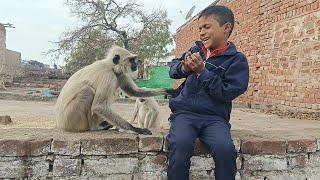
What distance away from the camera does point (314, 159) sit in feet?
11.2

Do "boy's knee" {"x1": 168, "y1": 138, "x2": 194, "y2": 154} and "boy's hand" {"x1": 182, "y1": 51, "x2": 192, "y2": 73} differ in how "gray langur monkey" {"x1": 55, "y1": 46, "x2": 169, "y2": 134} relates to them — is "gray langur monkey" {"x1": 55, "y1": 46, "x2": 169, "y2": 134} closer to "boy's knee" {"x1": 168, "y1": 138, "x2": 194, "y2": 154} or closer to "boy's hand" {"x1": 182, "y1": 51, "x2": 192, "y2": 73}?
"boy's knee" {"x1": 168, "y1": 138, "x2": 194, "y2": 154}

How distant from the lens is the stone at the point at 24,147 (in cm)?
283

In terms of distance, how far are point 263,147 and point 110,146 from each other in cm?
122

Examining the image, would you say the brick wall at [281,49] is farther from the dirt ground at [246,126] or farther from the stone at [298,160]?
the stone at [298,160]

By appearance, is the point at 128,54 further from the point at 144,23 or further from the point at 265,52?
the point at 144,23

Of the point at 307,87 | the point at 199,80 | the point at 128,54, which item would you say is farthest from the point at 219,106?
the point at 307,87

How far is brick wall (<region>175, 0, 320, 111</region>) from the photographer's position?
26.3 ft

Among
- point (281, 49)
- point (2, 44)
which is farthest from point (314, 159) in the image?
point (2, 44)

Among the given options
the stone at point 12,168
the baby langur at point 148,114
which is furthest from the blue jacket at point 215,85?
the baby langur at point 148,114

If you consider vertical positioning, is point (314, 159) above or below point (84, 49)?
below

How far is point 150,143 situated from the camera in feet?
10.0

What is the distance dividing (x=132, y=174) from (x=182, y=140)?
0.52 meters

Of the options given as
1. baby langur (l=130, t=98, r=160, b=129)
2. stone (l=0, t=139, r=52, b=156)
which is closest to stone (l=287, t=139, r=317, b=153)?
stone (l=0, t=139, r=52, b=156)

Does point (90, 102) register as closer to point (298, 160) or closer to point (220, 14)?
point (220, 14)
